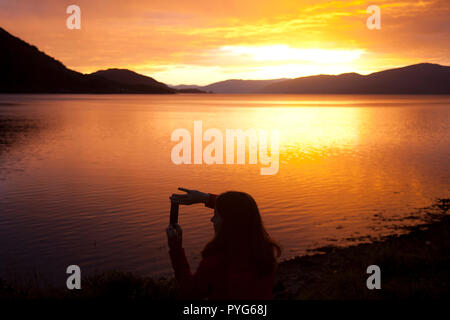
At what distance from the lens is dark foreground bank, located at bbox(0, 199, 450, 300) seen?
722 centimetres

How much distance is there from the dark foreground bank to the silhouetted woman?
173 inches

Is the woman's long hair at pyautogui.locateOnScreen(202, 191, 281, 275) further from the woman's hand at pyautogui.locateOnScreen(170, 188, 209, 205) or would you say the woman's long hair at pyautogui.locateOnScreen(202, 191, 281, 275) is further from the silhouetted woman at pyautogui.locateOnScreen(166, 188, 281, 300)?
A: the woman's hand at pyautogui.locateOnScreen(170, 188, 209, 205)

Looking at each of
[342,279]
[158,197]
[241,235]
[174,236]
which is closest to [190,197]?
[174,236]

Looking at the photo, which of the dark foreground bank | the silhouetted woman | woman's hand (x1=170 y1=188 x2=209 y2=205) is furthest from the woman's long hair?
the dark foreground bank

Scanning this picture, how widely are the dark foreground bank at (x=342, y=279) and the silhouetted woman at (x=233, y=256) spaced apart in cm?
439

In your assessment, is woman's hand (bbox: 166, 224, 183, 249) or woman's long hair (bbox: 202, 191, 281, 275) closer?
woman's long hair (bbox: 202, 191, 281, 275)

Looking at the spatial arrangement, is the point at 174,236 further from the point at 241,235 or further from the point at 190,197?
the point at 241,235

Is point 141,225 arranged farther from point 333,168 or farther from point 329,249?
point 333,168

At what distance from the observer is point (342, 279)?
8.41m

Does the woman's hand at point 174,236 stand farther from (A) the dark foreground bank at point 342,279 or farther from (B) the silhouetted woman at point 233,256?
(A) the dark foreground bank at point 342,279

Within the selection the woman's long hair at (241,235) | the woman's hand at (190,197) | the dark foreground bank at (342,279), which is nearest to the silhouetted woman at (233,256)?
the woman's long hair at (241,235)

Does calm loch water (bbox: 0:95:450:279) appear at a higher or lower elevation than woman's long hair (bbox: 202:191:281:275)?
A: lower
